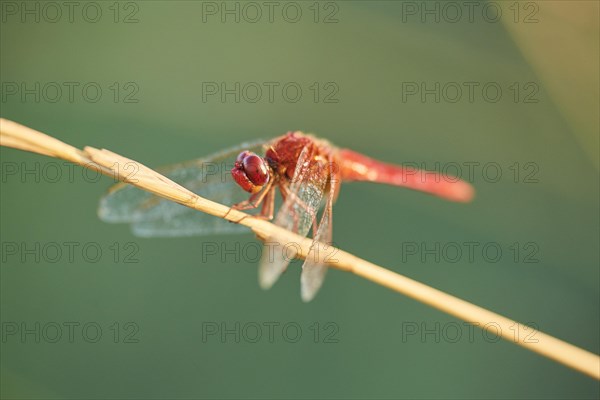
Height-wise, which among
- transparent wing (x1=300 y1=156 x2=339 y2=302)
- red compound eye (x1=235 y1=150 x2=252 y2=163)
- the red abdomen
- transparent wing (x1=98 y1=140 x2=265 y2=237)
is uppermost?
the red abdomen

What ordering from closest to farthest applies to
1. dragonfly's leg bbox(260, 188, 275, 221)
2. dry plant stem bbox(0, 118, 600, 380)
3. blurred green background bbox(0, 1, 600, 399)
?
dry plant stem bbox(0, 118, 600, 380) → dragonfly's leg bbox(260, 188, 275, 221) → blurred green background bbox(0, 1, 600, 399)

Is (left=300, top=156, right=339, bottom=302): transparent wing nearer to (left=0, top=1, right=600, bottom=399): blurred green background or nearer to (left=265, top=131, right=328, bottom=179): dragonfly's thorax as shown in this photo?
(left=265, top=131, right=328, bottom=179): dragonfly's thorax

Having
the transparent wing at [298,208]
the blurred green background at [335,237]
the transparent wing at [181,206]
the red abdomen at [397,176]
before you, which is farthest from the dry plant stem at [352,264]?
the blurred green background at [335,237]

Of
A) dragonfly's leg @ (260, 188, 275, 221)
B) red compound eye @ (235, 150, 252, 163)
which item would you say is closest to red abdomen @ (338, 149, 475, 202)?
dragonfly's leg @ (260, 188, 275, 221)

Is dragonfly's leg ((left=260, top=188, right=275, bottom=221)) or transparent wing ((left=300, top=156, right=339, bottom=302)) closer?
transparent wing ((left=300, top=156, right=339, bottom=302))

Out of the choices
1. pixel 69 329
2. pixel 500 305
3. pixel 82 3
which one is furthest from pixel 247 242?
A: pixel 82 3
